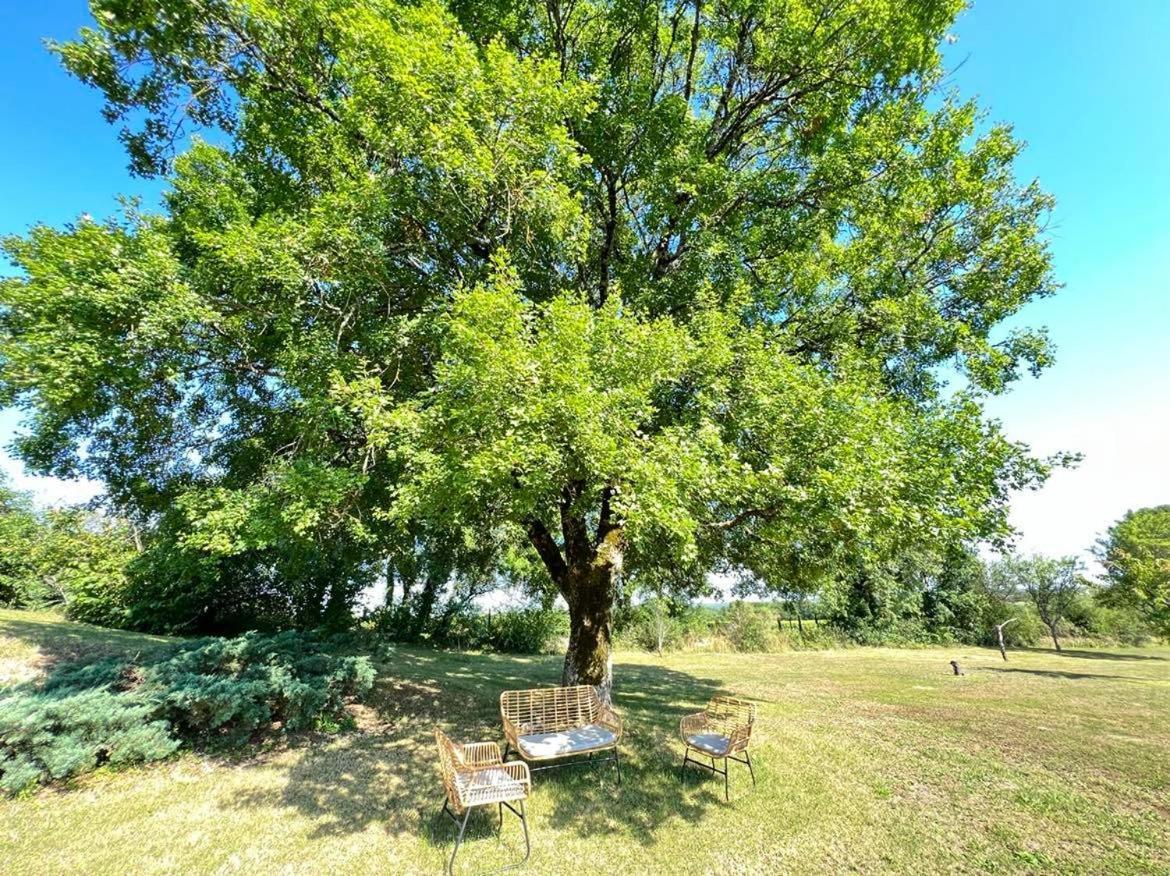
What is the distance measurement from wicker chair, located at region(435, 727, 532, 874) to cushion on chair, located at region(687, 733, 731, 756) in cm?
271

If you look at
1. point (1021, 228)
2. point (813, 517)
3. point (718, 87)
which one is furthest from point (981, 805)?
point (718, 87)

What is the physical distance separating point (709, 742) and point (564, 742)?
2.13m

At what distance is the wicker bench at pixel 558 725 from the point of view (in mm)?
6578

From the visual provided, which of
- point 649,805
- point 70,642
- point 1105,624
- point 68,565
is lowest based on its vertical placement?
point 649,805

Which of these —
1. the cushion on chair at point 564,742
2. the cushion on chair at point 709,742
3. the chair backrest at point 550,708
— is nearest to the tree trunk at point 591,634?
the chair backrest at point 550,708

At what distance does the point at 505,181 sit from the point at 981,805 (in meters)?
11.2

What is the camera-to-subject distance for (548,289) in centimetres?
1045

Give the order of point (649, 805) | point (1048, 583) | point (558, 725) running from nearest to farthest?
point (649, 805), point (558, 725), point (1048, 583)

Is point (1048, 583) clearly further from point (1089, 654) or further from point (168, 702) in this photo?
point (168, 702)

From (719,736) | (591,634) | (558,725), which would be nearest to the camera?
(719,736)

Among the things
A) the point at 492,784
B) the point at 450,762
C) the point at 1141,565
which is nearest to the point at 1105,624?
the point at 1141,565

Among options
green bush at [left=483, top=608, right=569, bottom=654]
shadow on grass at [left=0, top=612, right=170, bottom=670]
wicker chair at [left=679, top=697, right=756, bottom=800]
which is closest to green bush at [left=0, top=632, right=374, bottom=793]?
shadow on grass at [left=0, top=612, right=170, bottom=670]

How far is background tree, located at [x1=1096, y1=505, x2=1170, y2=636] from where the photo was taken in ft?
77.8

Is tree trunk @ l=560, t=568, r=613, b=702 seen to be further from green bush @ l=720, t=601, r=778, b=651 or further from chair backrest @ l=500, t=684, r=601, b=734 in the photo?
green bush @ l=720, t=601, r=778, b=651
